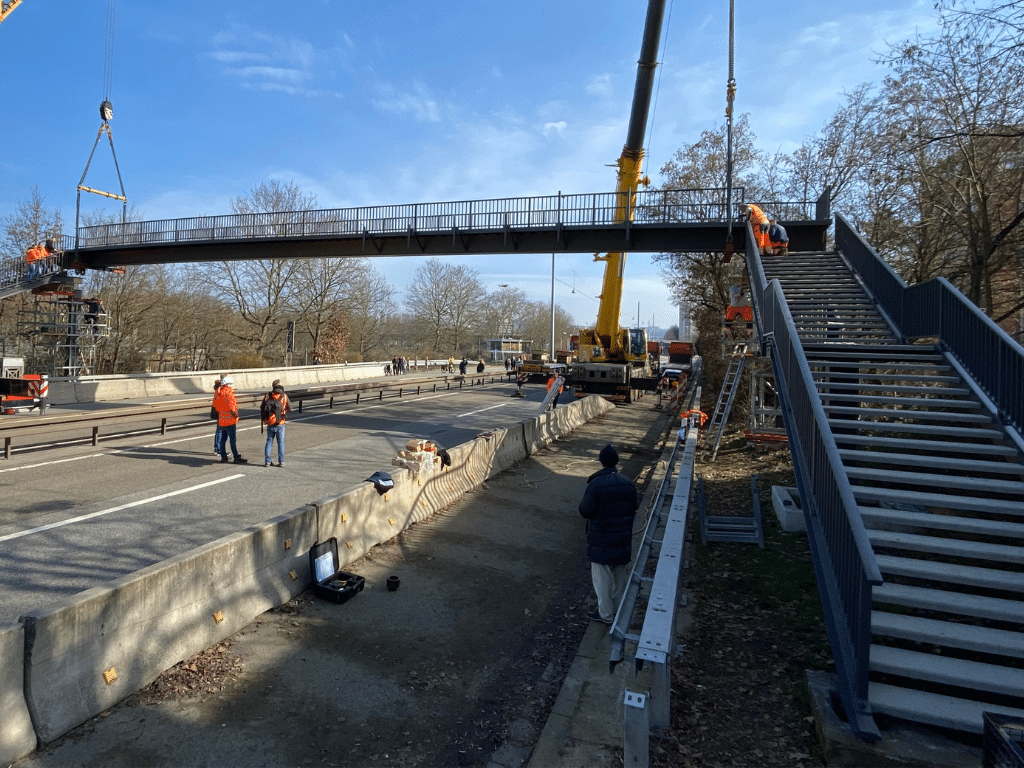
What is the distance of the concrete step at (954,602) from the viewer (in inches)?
187

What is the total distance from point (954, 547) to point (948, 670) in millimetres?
1417

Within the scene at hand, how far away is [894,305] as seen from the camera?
10.2m

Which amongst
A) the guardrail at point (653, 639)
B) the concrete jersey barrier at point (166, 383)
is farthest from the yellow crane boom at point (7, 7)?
the guardrail at point (653, 639)

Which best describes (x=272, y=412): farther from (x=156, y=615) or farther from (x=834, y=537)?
(x=834, y=537)

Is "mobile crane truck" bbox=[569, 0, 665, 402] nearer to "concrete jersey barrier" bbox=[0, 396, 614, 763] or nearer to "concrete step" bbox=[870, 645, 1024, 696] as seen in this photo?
"concrete jersey barrier" bbox=[0, 396, 614, 763]

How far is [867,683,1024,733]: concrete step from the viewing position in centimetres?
396

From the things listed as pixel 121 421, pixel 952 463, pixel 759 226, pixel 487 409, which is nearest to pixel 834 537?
pixel 952 463

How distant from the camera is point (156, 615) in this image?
468 centimetres

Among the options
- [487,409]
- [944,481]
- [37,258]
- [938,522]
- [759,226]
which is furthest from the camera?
[487,409]

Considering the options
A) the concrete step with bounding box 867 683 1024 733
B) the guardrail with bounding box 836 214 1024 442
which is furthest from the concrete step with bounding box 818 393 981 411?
the concrete step with bounding box 867 683 1024 733

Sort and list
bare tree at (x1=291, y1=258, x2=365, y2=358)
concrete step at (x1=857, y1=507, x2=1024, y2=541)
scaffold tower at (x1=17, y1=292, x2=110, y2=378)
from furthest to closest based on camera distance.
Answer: bare tree at (x1=291, y1=258, x2=365, y2=358) → scaffold tower at (x1=17, y1=292, x2=110, y2=378) → concrete step at (x1=857, y1=507, x2=1024, y2=541)

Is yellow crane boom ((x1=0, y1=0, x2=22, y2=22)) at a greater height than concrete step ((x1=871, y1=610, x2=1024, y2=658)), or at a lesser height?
greater

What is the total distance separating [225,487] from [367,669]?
22.2 ft

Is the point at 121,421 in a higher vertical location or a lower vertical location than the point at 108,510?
higher
